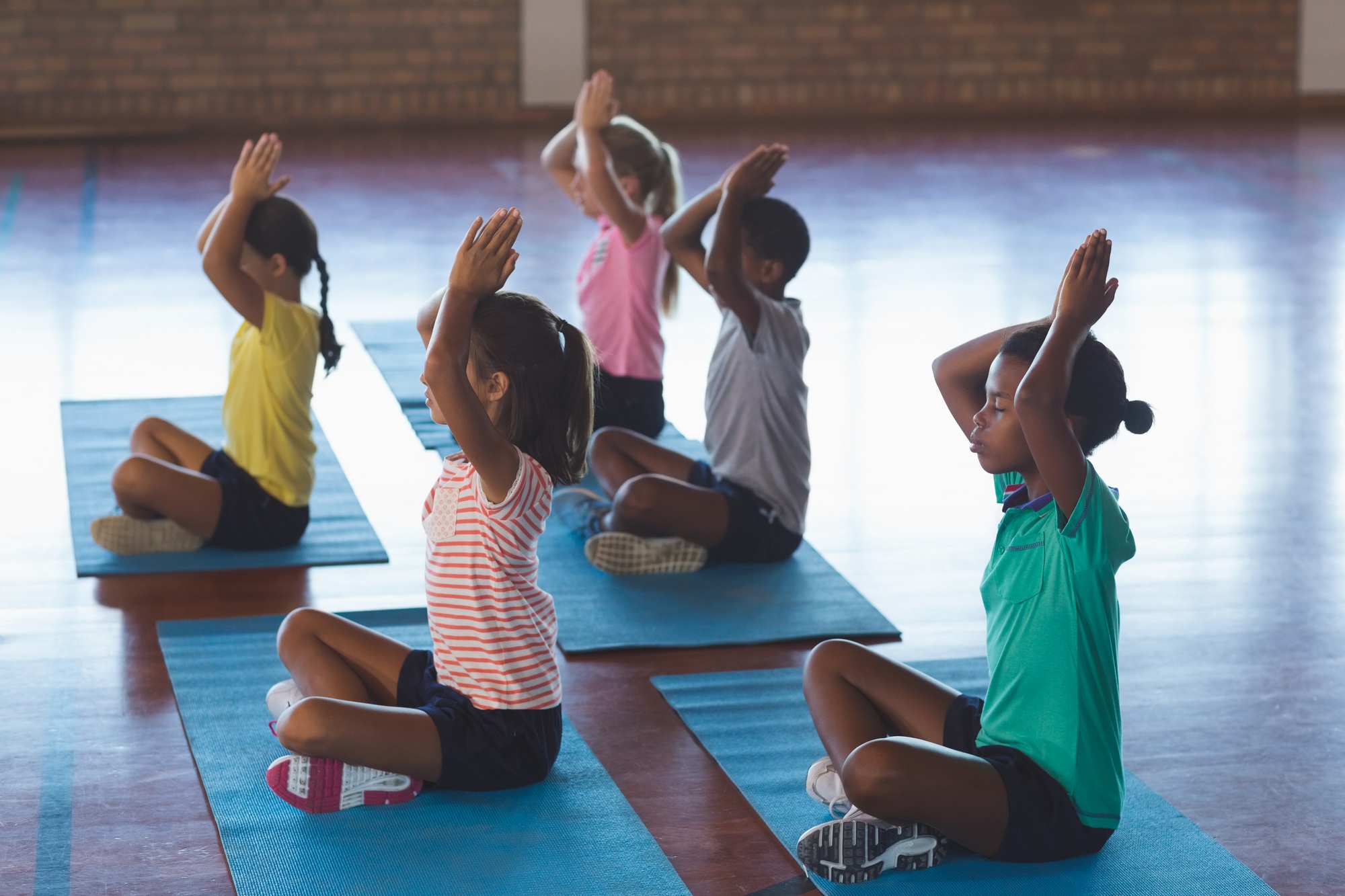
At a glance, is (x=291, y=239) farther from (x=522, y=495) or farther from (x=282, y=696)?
(x=522, y=495)

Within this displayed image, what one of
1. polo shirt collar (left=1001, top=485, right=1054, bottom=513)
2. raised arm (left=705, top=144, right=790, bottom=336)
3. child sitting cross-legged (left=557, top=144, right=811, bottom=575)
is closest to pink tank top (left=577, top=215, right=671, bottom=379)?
child sitting cross-legged (left=557, top=144, right=811, bottom=575)

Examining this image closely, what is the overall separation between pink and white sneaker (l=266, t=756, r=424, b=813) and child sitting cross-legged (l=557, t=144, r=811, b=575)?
41.2 inches

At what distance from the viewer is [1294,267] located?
6344mm

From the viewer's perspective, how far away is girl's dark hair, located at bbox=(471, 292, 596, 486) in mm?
2242

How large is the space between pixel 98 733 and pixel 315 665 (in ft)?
1.42

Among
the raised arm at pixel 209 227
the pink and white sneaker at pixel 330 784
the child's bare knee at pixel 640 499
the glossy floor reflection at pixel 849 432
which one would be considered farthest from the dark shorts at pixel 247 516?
the pink and white sneaker at pixel 330 784

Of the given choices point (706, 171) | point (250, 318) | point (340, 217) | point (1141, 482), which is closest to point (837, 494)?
point (1141, 482)

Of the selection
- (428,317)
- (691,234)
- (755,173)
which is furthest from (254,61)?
(428,317)

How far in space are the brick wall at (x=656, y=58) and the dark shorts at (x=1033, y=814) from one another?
8208 millimetres

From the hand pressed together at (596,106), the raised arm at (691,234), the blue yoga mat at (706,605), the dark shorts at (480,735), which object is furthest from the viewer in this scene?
the hand pressed together at (596,106)

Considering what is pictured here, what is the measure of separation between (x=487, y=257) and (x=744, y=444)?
1.35 m

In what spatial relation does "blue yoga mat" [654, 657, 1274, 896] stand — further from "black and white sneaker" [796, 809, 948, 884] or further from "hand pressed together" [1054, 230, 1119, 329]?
"hand pressed together" [1054, 230, 1119, 329]

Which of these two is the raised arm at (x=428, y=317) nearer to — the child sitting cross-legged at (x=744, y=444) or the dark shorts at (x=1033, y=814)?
the child sitting cross-legged at (x=744, y=444)

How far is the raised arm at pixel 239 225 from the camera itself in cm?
313
